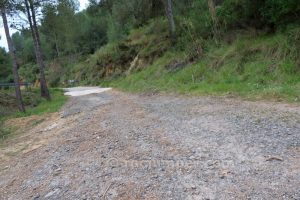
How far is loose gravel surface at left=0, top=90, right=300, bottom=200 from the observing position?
3.68m

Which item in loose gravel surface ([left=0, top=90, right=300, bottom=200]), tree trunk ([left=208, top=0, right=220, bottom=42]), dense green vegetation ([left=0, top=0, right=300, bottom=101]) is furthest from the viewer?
tree trunk ([left=208, top=0, right=220, bottom=42])

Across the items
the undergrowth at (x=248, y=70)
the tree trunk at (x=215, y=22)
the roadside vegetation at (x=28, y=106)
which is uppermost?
the tree trunk at (x=215, y=22)

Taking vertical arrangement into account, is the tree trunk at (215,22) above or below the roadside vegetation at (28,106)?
above

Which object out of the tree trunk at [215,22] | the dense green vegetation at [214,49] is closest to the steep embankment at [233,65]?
the dense green vegetation at [214,49]

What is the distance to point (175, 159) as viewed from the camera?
15.4ft

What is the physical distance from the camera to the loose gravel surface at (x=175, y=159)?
12.1 ft

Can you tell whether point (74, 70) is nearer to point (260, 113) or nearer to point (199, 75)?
point (199, 75)

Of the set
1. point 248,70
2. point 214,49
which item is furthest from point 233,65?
point 214,49

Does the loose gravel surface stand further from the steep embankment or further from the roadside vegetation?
the roadside vegetation

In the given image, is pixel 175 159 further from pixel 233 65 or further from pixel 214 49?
pixel 214 49

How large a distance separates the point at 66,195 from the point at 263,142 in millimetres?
2965

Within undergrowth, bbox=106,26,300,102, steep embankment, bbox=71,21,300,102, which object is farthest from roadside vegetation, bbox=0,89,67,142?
undergrowth, bbox=106,26,300,102

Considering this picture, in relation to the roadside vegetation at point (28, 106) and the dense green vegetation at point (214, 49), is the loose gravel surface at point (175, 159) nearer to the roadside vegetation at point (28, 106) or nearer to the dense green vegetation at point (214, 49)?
the dense green vegetation at point (214, 49)

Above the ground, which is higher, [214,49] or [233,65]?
[214,49]
